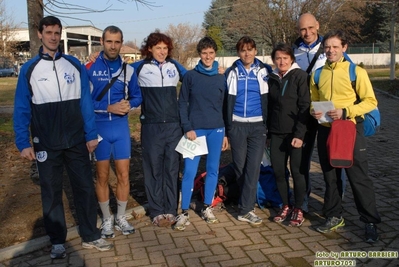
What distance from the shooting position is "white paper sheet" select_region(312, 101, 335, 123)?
14.3 feet

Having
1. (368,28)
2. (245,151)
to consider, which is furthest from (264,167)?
(368,28)

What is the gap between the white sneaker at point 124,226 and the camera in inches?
192

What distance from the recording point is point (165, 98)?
493 centimetres

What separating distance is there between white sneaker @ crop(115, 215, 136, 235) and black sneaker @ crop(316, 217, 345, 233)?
2086mm

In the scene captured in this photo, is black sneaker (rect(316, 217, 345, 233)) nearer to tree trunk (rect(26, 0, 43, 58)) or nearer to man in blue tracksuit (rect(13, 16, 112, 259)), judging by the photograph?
man in blue tracksuit (rect(13, 16, 112, 259))

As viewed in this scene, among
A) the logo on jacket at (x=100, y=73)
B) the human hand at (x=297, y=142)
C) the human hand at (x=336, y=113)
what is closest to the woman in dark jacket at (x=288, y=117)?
the human hand at (x=297, y=142)

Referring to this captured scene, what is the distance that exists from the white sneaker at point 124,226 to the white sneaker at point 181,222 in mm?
488

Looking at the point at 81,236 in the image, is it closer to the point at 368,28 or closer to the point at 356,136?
the point at 356,136

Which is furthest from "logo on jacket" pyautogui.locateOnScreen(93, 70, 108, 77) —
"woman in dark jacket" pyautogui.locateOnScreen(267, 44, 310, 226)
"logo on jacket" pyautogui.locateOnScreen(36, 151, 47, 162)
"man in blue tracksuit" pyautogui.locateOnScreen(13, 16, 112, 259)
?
"woman in dark jacket" pyautogui.locateOnScreen(267, 44, 310, 226)

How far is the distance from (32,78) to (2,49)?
150 ft

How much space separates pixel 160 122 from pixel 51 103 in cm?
128

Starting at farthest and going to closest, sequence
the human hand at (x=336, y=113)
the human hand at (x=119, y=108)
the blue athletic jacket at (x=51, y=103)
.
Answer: the human hand at (x=119, y=108), the human hand at (x=336, y=113), the blue athletic jacket at (x=51, y=103)

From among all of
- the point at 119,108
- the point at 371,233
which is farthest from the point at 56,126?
the point at 371,233

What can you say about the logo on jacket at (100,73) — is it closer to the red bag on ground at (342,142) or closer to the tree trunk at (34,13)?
the red bag on ground at (342,142)
